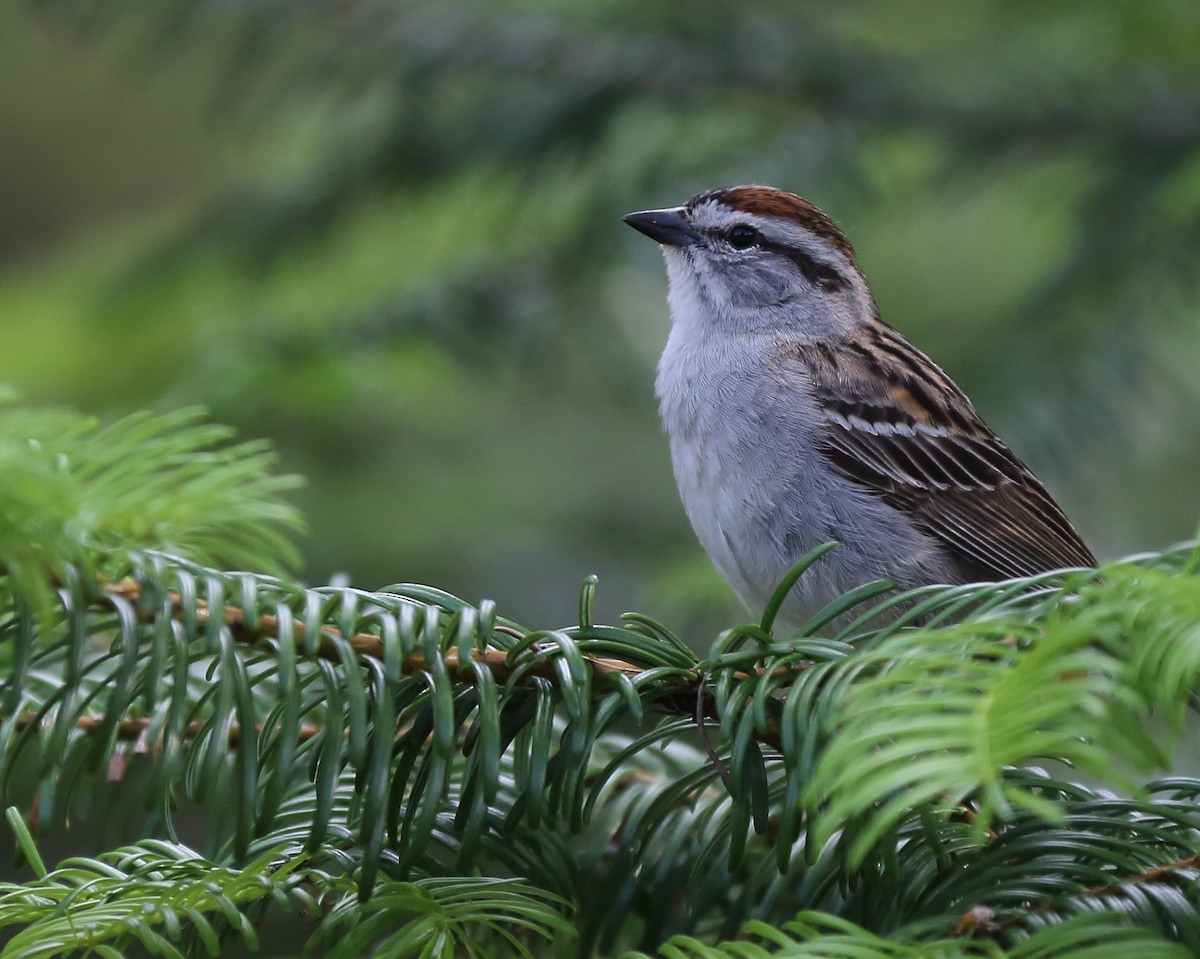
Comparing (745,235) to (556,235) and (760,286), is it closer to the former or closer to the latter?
(760,286)

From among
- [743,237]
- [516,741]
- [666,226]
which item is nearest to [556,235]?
[666,226]

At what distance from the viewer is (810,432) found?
296 centimetres

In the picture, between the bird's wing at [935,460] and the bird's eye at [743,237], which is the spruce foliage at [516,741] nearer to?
the bird's wing at [935,460]

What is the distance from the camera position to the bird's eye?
365cm

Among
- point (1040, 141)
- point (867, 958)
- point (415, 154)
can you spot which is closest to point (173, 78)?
point (415, 154)

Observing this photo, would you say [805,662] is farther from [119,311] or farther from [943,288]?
[943,288]

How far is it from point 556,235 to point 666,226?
1.46ft

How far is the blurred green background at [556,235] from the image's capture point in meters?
3.43

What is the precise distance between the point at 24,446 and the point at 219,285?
305 centimetres

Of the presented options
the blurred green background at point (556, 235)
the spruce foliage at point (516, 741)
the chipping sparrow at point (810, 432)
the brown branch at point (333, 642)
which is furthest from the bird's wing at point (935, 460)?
the brown branch at point (333, 642)

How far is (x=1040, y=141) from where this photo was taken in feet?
12.2

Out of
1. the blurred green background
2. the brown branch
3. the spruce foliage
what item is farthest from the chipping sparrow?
the brown branch

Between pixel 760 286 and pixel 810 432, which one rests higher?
pixel 760 286

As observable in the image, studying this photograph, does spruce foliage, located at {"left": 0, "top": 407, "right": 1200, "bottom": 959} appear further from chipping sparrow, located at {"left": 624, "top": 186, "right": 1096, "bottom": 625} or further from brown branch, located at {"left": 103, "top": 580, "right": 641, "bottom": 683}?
chipping sparrow, located at {"left": 624, "top": 186, "right": 1096, "bottom": 625}
